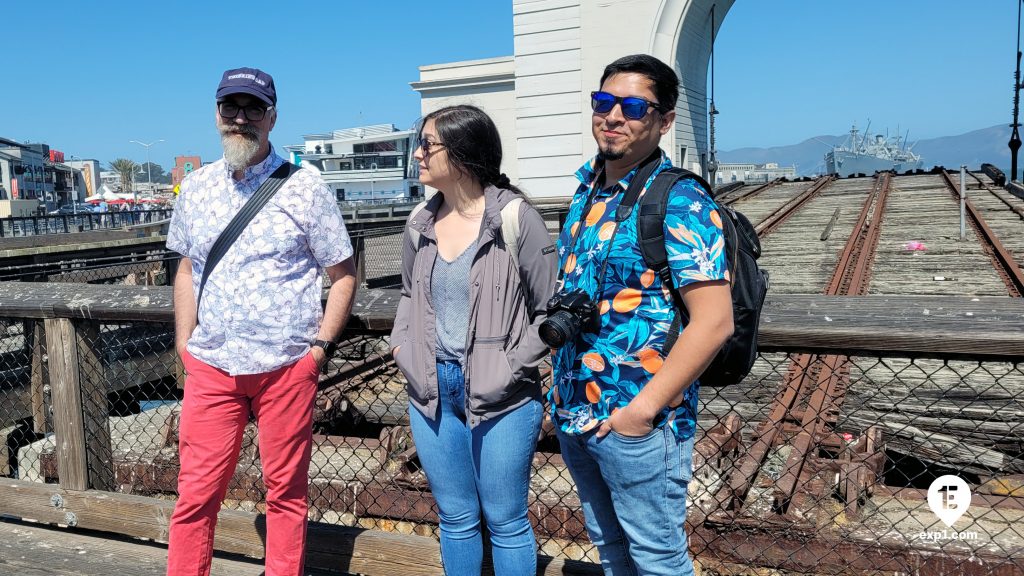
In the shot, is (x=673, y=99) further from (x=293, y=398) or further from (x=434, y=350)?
(x=293, y=398)

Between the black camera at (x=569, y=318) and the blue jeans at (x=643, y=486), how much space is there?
30 centimetres

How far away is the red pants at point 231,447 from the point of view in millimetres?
2725

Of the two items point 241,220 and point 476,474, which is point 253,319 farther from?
point 476,474

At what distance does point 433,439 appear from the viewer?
8.34 feet

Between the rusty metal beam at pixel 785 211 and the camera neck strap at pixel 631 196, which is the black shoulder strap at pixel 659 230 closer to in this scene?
the camera neck strap at pixel 631 196

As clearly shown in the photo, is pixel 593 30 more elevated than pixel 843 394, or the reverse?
pixel 593 30

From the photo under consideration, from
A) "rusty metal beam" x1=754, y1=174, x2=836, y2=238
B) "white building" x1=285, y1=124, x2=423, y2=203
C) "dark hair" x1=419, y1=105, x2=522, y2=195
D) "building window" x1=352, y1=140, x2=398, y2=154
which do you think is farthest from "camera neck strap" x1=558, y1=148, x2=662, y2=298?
"building window" x1=352, y1=140, x2=398, y2=154

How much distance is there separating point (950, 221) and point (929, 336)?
14.8 metres

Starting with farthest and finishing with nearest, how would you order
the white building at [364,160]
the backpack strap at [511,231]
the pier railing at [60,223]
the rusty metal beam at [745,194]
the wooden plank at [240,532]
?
the white building at [364,160] → the pier railing at [60,223] → the rusty metal beam at [745,194] → the wooden plank at [240,532] → the backpack strap at [511,231]

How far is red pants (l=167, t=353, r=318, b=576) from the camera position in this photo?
272 cm

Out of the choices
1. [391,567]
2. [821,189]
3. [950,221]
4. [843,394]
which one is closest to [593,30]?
[821,189]

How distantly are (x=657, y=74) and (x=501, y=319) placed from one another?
0.83 m

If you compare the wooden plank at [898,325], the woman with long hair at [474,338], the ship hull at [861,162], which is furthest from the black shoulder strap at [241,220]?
the ship hull at [861,162]

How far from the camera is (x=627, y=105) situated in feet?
6.95
